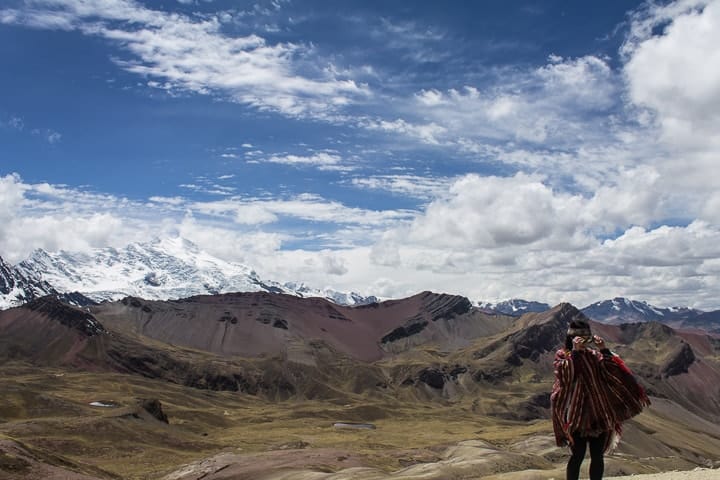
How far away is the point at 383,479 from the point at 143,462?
77850mm

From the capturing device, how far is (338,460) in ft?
290

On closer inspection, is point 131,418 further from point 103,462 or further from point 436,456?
point 436,456

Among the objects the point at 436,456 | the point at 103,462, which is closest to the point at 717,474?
the point at 436,456

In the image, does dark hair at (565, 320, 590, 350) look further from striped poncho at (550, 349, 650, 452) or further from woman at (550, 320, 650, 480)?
striped poncho at (550, 349, 650, 452)

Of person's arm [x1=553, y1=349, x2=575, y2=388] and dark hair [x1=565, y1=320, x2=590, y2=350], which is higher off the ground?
dark hair [x1=565, y1=320, x2=590, y2=350]

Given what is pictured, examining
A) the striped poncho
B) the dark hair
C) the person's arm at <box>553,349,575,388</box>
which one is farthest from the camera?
the dark hair

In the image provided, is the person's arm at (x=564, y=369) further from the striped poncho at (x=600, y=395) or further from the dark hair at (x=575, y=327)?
the dark hair at (x=575, y=327)

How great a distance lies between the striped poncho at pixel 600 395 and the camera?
15.8m

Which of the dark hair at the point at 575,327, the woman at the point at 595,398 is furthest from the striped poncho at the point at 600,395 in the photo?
the dark hair at the point at 575,327

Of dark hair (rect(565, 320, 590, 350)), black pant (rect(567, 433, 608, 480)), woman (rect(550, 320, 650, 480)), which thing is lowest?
black pant (rect(567, 433, 608, 480))

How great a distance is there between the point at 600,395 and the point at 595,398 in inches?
5.4

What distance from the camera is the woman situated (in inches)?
622

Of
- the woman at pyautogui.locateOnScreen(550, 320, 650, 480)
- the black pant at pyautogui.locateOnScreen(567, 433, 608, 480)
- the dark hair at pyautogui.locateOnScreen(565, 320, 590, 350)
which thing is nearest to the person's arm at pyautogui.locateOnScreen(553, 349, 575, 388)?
the woman at pyautogui.locateOnScreen(550, 320, 650, 480)

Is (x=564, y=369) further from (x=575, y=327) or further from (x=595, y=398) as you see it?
(x=575, y=327)
